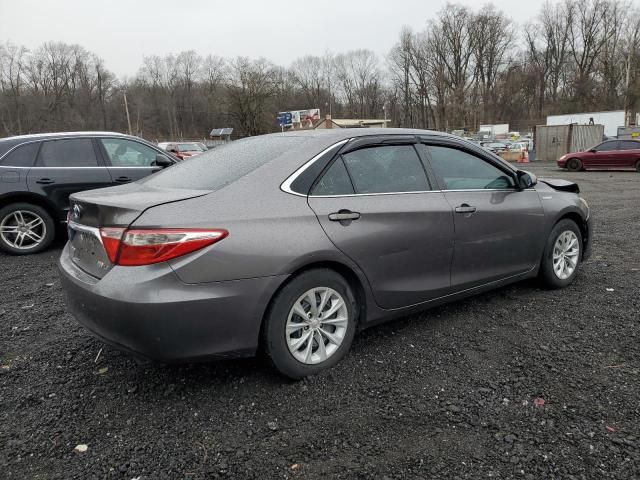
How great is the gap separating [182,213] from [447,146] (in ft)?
7.23

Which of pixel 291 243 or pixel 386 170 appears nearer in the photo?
→ pixel 291 243

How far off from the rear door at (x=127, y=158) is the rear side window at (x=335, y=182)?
14.6 ft

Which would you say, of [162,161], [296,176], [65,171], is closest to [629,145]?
[162,161]

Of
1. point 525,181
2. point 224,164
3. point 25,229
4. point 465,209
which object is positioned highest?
point 224,164

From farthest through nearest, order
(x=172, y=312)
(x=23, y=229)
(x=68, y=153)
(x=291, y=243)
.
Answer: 1. (x=68, y=153)
2. (x=23, y=229)
3. (x=291, y=243)
4. (x=172, y=312)

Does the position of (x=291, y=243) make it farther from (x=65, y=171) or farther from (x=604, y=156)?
(x=604, y=156)

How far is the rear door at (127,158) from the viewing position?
22.2 feet

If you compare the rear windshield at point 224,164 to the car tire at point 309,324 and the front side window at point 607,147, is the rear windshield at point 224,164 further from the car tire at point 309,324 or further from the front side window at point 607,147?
the front side window at point 607,147

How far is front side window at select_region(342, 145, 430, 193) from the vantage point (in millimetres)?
3178

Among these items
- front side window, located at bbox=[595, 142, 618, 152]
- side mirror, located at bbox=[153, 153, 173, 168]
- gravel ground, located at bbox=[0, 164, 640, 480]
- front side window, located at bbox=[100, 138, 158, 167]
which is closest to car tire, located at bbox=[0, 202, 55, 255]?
front side window, located at bbox=[100, 138, 158, 167]

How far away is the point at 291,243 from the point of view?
2.69 meters

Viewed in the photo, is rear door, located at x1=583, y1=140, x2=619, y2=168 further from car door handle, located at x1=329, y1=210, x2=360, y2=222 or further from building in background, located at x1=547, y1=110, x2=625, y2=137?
car door handle, located at x1=329, y1=210, x2=360, y2=222

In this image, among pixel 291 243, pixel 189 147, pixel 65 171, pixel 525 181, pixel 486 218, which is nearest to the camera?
pixel 291 243

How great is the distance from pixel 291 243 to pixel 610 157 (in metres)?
22.1
